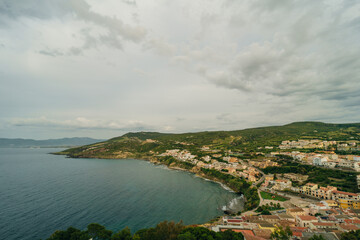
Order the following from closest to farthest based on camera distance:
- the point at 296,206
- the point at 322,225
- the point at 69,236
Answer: the point at 69,236
the point at 322,225
the point at 296,206

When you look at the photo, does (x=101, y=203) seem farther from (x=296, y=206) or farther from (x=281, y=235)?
(x=296, y=206)

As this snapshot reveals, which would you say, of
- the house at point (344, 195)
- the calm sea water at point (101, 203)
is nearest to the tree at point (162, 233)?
the calm sea water at point (101, 203)

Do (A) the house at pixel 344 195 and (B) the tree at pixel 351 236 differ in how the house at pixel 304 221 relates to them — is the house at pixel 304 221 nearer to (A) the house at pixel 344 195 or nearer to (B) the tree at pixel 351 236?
(B) the tree at pixel 351 236

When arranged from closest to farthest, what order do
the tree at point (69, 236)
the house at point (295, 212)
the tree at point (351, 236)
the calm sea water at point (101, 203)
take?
the tree at point (351, 236)
the tree at point (69, 236)
the house at point (295, 212)
the calm sea water at point (101, 203)

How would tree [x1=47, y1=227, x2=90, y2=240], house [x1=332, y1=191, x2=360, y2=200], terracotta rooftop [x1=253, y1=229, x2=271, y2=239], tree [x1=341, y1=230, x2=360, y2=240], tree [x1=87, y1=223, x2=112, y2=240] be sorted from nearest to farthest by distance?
tree [x1=341, y1=230, x2=360, y2=240]
tree [x1=47, y1=227, x2=90, y2=240]
tree [x1=87, y1=223, x2=112, y2=240]
terracotta rooftop [x1=253, y1=229, x2=271, y2=239]
house [x1=332, y1=191, x2=360, y2=200]

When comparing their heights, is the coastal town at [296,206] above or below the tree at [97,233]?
below

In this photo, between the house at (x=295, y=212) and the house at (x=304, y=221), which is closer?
the house at (x=304, y=221)

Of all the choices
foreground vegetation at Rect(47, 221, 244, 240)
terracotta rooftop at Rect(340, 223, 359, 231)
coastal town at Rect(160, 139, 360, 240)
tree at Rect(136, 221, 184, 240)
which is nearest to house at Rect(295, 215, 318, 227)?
coastal town at Rect(160, 139, 360, 240)

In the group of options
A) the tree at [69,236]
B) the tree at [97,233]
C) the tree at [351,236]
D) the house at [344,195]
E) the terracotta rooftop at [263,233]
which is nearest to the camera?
the tree at [351,236]

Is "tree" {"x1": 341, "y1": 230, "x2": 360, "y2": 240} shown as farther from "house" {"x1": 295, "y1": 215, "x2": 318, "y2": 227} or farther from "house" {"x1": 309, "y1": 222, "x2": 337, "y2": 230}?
"house" {"x1": 295, "y1": 215, "x2": 318, "y2": 227}

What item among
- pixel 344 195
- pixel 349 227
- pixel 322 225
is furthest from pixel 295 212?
pixel 344 195

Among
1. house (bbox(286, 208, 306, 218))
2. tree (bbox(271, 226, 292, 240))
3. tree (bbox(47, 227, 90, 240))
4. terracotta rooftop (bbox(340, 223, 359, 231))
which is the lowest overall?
house (bbox(286, 208, 306, 218))

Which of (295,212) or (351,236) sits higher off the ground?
(351,236)

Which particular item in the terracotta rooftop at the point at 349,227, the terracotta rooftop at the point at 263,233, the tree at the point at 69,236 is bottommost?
the terracotta rooftop at the point at 349,227
